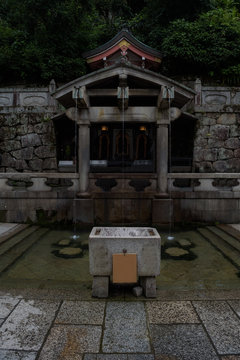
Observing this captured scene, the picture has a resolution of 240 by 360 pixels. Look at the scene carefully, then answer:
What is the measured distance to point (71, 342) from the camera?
291cm

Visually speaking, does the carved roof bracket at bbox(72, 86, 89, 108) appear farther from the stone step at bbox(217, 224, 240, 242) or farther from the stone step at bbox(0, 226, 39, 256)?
the stone step at bbox(217, 224, 240, 242)

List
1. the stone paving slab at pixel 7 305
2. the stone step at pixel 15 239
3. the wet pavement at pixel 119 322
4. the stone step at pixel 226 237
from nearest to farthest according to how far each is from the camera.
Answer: the wet pavement at pixel 119 322
the stone paving slab at pixel 7 305
the stone step at pixel 15 239
the stone step at pixel 226 237

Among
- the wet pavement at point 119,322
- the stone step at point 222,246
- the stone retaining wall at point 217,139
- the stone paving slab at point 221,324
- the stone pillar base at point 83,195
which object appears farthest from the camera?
the stone retaining wall at point 217,139

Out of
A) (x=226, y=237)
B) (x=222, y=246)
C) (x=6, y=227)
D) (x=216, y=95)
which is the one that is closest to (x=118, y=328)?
(x=222, y=246)

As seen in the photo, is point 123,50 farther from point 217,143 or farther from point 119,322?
point 119,322

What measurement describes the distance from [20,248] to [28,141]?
10.5 m

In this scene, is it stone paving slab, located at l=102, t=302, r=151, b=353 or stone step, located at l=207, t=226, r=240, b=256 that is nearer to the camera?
stone paving slab, located at l=102, t=302, r=151, b=353

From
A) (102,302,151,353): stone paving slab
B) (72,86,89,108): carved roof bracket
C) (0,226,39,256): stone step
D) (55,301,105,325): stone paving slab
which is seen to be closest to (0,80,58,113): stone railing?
(72,86,89,108): carved roof bracket

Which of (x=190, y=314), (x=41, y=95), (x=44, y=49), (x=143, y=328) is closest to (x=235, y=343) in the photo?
(x=190, y=314)

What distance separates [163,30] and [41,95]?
12.4 metres

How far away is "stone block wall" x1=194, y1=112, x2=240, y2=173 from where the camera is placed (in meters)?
14.5

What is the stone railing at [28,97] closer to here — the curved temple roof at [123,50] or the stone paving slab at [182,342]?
the curved temple roof at [123,50]

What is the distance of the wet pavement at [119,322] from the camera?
2768mm

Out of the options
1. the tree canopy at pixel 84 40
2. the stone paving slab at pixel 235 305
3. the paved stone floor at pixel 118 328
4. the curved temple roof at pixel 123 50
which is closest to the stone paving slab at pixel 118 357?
the paved stone floor at pixel 118 328
